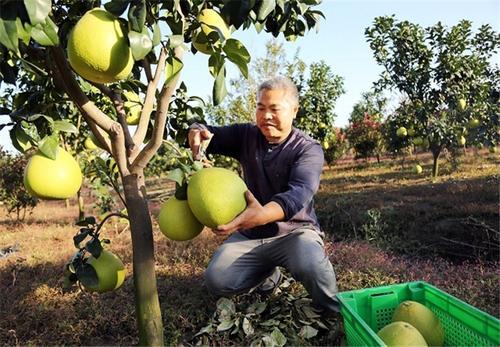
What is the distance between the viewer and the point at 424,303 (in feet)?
7.06

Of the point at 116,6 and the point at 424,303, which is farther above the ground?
the point at 116,6

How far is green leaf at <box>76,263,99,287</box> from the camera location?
186 cm

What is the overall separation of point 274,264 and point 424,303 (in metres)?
0.90

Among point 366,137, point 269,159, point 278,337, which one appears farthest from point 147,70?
point 366,137

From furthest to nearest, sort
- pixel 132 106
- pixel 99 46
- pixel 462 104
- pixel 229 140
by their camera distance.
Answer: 1. pixel 462 104
2. pixel 229 140
3. pixel 132 106
4. pixel 99 46

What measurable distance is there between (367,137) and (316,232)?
52.9 feet

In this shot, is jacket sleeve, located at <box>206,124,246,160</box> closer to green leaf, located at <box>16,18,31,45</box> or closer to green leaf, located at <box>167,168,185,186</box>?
green leaf, located at <box>167,168,185,186</box>

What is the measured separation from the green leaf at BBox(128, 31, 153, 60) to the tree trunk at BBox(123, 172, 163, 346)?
616 mm

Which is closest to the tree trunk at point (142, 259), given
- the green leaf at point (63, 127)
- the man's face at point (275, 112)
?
the green leaf at point (63, 127)

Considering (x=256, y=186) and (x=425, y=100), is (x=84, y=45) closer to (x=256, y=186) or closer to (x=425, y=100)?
(x=256, y=186)

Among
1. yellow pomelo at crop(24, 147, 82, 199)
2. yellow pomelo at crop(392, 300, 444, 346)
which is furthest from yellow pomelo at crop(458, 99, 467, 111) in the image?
yellow pomelo at crop(24, 147, 82, 199)

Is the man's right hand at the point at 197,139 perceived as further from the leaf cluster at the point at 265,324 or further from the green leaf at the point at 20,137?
the leaf cluster at the point at 265,324

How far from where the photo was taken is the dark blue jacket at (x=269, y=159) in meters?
2.47

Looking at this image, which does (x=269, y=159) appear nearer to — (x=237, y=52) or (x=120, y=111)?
(x=120, y=111)
